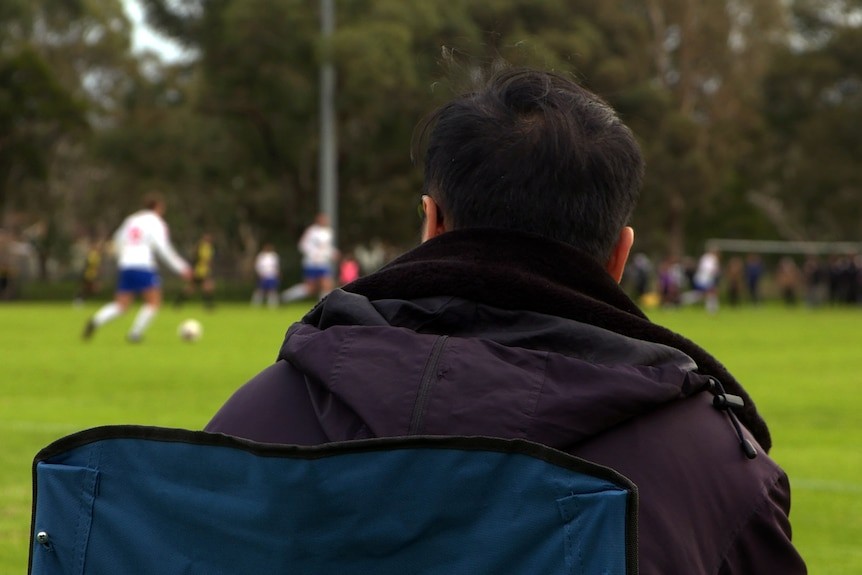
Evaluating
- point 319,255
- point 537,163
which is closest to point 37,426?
point 537,163

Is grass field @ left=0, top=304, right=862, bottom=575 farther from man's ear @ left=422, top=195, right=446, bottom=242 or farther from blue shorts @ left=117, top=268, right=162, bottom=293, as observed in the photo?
man's ear @ left=422, top=195, right=446, bottom=242

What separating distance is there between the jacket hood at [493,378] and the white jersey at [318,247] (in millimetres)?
30995

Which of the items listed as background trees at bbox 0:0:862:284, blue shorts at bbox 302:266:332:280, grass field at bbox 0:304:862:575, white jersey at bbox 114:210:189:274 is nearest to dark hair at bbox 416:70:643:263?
grass field at bbox 0:304:862:575

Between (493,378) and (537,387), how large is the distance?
0.18ft

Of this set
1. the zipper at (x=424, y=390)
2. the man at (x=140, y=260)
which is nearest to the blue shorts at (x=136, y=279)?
the man at (x=140, y=260)

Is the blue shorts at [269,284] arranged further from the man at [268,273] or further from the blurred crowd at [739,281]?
the blurred crowd at [739,281]

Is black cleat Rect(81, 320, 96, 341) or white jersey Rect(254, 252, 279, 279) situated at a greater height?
black cleat Rect(81, 320, 96, 341)

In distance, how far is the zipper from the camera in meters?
1.85

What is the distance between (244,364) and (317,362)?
14.4 meters

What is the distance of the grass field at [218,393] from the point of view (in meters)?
7.00

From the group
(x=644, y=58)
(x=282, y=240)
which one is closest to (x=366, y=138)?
(x=282, y=240)

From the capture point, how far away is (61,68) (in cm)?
6675

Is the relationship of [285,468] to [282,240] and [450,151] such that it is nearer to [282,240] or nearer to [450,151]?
[450,151]

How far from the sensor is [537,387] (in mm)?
1865
